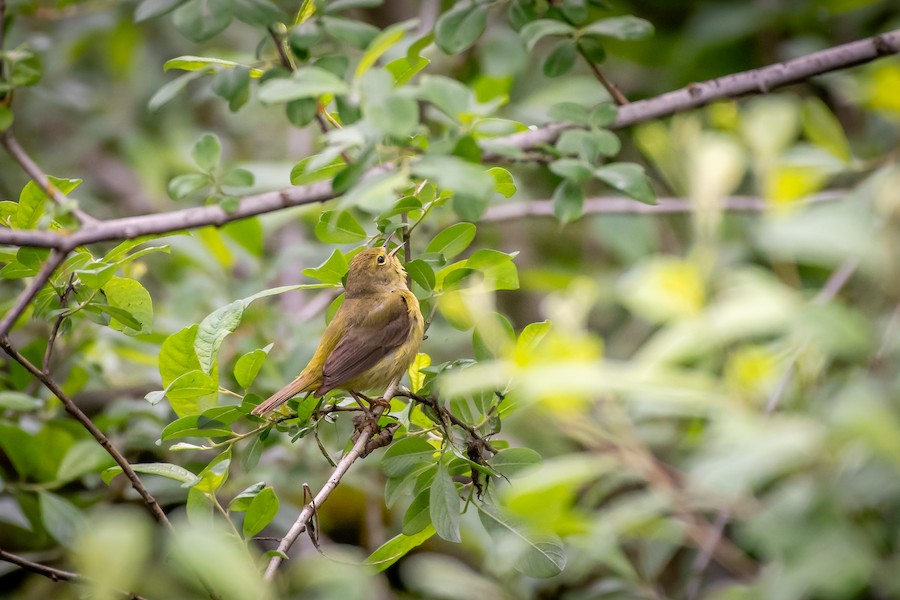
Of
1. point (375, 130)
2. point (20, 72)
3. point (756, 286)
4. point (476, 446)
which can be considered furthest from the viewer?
point (476, 446)

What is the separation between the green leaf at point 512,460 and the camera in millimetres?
1927

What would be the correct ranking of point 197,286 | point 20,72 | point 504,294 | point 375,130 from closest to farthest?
point 375,130
point 20,72
point 197,286
point 504,294

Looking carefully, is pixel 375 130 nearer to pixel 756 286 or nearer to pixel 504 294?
pixel 756 286

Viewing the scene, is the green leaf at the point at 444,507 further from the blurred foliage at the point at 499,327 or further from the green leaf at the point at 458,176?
the green leaf at the point at 458,176

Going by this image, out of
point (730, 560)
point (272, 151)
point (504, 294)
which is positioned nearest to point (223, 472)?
point (730, 560)

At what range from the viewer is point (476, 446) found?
77.2 inches

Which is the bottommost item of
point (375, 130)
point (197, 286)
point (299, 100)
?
point (197, 286)

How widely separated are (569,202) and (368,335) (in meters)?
1.15

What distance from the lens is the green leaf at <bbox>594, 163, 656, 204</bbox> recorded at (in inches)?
75.6

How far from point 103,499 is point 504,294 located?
3007mm

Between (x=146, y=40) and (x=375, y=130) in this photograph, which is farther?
(x=146, y=40)

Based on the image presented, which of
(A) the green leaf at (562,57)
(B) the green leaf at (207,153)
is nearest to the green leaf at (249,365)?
(B) the green leaf at (207,153)

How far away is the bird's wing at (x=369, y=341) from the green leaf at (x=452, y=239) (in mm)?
754

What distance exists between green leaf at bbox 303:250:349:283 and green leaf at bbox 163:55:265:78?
0.46m
